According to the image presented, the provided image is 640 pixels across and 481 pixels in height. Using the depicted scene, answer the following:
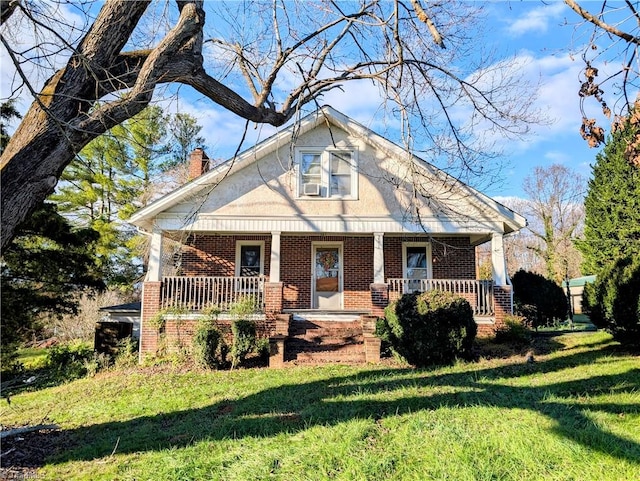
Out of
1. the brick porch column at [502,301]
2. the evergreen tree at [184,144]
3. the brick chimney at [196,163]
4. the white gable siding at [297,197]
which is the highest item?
the evergreen tree at [184,144]

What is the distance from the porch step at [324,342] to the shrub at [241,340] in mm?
912

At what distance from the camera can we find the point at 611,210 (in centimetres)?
1669

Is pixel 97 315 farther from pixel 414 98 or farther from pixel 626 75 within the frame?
pixel 626 75

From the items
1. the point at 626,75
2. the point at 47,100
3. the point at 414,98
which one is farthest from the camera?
the point at 414,98

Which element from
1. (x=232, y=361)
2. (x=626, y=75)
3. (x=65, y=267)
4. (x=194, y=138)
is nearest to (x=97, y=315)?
(x=65, y=267)

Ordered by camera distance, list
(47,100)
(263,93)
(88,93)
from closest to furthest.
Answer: (47,100) < (88,93) < (263,93)

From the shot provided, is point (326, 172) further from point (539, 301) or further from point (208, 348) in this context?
point (539, 301)

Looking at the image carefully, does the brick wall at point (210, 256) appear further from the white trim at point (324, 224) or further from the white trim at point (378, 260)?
the white trim at point (378, 260)

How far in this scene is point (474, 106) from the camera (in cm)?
758

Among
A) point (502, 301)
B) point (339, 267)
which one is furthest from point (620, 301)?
point (339, 267)

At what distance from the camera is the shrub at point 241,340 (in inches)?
398

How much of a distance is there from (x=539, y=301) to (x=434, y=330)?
6456 mm

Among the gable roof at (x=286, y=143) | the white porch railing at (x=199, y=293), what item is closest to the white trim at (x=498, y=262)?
the gable roof at (x=286, y=143)

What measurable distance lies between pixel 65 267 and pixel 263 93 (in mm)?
7558
